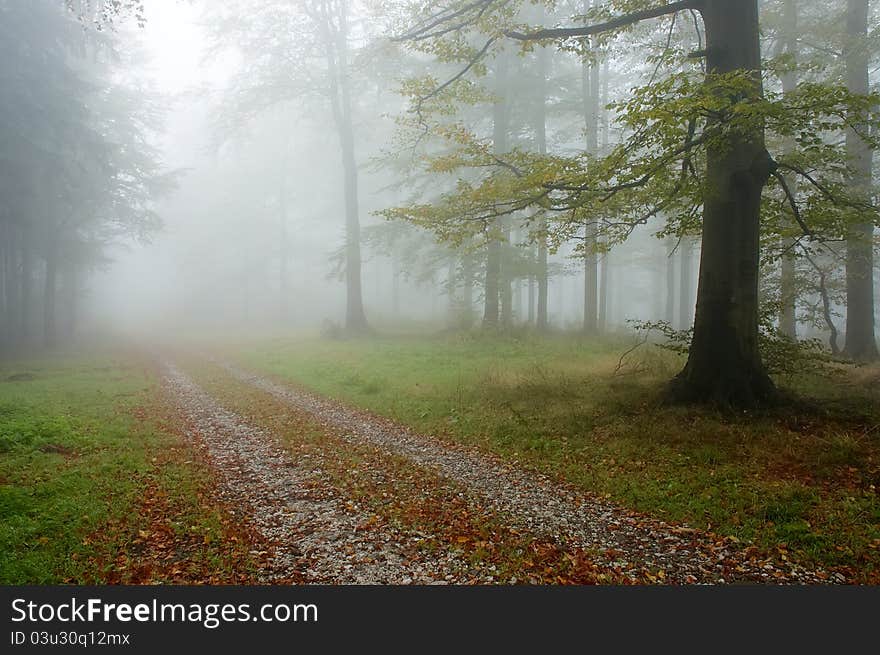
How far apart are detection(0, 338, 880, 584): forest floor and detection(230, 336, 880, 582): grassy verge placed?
0.03 metres

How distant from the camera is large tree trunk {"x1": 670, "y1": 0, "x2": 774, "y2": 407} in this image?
7879 millimetres

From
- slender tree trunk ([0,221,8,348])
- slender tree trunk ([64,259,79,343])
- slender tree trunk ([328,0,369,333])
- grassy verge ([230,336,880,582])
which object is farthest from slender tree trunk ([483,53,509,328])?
slender tree trunk ([64,259,79,343])

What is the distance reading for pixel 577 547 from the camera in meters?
4.65

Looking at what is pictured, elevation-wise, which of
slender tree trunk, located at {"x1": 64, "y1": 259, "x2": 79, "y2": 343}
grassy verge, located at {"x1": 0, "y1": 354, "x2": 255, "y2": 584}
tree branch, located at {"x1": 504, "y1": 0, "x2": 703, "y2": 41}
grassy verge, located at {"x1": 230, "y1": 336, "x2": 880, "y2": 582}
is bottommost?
grassy verge, located at {"x1": 0, "y1": 354, "x2": 255, "y2": 584}

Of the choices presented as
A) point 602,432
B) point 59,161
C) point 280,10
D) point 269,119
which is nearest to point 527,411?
point 602,432

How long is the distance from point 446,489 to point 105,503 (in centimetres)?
→ 401

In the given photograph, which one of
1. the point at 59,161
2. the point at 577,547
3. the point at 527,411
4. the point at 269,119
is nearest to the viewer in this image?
the point at 577,547

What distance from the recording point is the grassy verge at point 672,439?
4844 mm

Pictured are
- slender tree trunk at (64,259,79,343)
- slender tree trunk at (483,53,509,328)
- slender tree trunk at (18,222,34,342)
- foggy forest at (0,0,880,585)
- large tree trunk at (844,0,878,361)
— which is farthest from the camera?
slender tree trunk at (64,259,79,343)

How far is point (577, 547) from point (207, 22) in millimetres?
25523

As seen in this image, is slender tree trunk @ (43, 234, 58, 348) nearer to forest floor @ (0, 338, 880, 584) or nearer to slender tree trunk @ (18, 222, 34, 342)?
slender tree trunk @ (18, 222, 34, 342)

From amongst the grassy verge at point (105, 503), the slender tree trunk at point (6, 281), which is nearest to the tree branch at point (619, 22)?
the grassy verge at point (105, 503)

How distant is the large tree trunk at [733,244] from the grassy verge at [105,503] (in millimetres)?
7481

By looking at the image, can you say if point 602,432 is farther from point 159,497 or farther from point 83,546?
point 83,546
